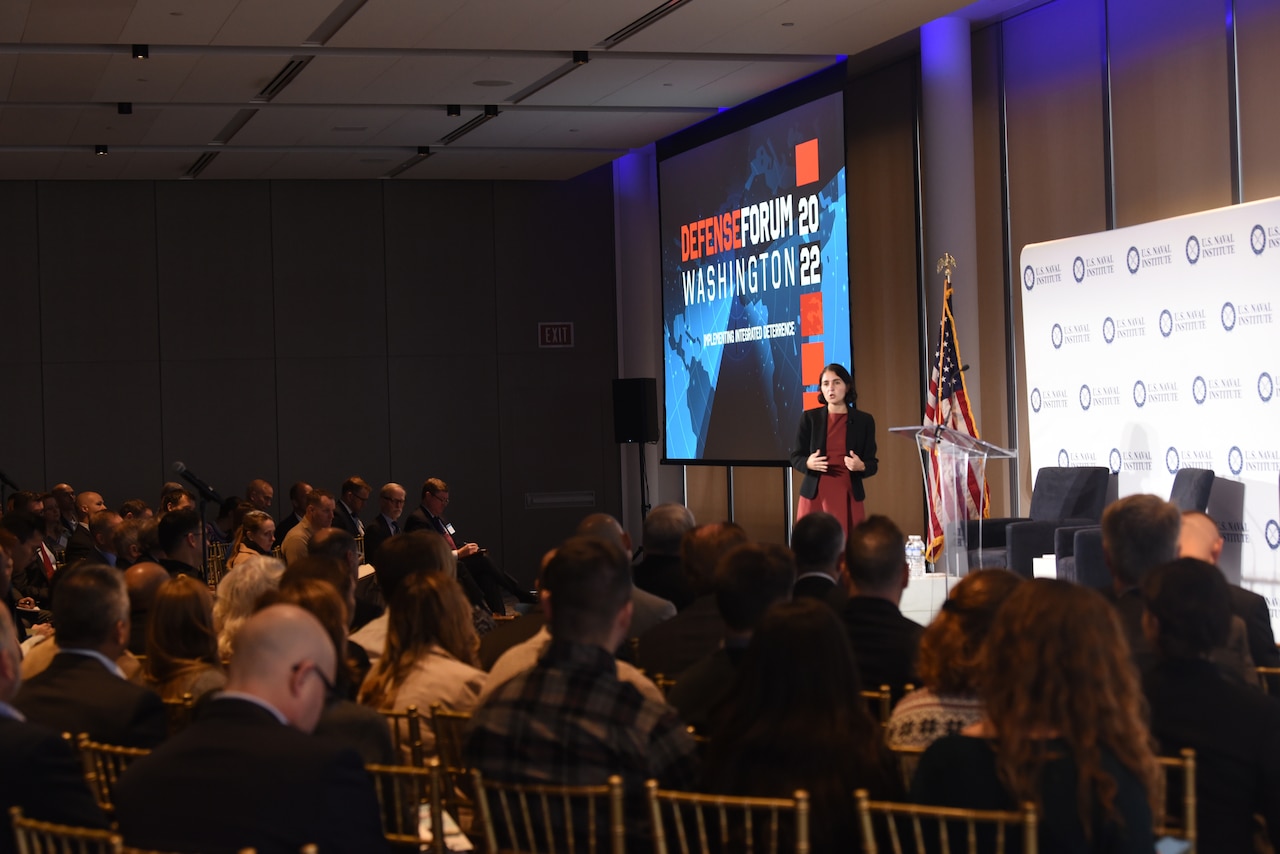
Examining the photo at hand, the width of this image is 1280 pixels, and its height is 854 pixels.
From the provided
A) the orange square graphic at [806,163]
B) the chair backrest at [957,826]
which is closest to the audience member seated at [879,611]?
the chair backrest at [957,826]

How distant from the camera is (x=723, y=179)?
1122 centimetres

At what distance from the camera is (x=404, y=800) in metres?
2.72

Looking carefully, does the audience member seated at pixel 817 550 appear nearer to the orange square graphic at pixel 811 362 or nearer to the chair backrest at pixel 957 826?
the chair backrest at pixel 957 826

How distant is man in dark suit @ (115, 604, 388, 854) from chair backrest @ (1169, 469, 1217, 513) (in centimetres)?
573

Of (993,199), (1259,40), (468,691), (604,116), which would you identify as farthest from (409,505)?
(468,691)

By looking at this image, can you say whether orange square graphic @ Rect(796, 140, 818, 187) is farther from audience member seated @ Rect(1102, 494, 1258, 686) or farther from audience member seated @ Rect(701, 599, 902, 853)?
audience member seated @ Rect(701, 599, 902, 853)

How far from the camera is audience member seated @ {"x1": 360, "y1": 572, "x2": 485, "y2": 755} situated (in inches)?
138

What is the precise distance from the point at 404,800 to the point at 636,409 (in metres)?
10.3

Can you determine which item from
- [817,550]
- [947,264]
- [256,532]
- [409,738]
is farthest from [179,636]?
[947,264]

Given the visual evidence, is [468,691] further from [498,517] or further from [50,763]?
[498,517]

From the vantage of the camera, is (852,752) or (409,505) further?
(409,505)

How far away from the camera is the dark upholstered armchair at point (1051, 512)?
794 centimetres

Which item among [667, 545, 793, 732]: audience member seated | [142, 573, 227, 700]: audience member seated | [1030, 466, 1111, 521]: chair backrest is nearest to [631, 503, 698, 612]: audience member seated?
[667, 545, 793, 732]: audience member seated

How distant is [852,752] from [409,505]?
11.9 metres
